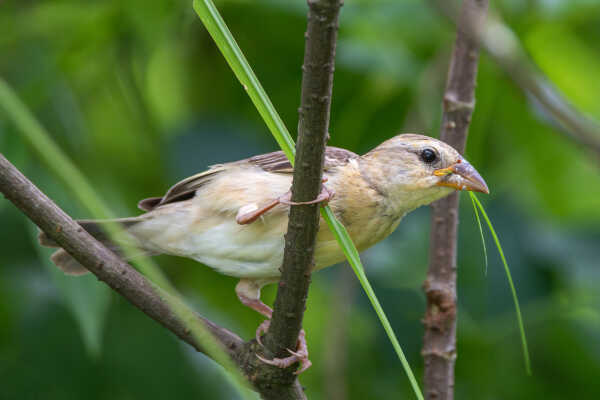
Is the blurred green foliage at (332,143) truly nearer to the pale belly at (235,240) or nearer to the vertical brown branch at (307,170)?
the pale belly at (235,240)

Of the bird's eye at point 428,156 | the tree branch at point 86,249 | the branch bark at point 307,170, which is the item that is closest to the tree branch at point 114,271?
the tree branch at point 86,249

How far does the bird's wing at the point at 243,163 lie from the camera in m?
3.19

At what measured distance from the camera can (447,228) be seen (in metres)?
3.12

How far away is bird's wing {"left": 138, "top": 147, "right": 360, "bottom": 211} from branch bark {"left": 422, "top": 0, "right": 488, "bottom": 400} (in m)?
0.48

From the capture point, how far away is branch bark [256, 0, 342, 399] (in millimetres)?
1548

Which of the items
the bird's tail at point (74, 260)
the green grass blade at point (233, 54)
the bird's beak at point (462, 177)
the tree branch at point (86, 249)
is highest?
the green grass blade at point (233, 54)

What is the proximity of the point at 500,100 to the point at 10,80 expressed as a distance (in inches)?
115

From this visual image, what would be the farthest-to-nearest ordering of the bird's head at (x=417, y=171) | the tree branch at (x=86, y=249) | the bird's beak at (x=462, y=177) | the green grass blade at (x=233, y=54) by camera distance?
the bird's head at (x=417, y=171) < the bird's beak at (x=462, y=177) < the tree branch at (x=86, y=249) < the green grass blade at (x=233, y=54)

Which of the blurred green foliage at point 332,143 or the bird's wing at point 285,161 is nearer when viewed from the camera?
the bird's wing at point 285,161

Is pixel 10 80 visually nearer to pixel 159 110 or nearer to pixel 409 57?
pixel 159 110

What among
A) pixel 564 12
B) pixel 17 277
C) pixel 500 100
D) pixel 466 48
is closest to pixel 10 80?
pixel 17 277

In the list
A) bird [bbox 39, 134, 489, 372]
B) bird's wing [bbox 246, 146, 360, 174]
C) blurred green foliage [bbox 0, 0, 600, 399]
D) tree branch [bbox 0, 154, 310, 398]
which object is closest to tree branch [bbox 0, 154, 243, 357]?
tree branch [bbox 0, 154, 310, 398]

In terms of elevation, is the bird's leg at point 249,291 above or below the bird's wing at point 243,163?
below

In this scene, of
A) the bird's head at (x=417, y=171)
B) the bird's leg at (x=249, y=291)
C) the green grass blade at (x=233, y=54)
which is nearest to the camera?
the green grass blade at (x=233, y=54)
